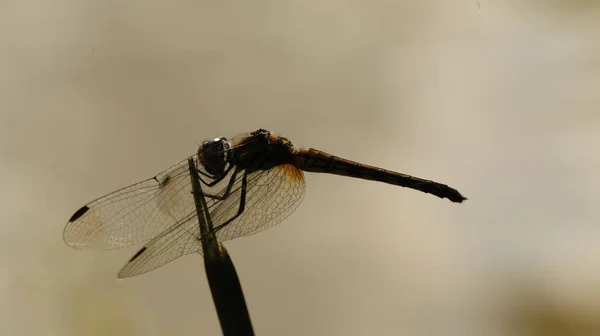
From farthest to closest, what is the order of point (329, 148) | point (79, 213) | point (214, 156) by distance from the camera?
point (329, 148) < point (214, 156) < point (79, 213)

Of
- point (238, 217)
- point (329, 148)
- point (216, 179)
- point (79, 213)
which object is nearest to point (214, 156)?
point (216, 179)

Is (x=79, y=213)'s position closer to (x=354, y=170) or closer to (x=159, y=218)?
(x=159, y=218)

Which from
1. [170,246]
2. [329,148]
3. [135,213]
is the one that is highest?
[329,148]

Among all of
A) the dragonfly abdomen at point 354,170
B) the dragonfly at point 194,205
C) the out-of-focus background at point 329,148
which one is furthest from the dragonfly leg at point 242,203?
the out-of-focus background at point 329,148

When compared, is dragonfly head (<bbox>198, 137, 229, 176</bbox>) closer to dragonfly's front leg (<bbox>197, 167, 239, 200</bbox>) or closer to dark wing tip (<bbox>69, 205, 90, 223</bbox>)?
dragonfly's front leg (<bbox>197, 167, 239, 200</bbox>)

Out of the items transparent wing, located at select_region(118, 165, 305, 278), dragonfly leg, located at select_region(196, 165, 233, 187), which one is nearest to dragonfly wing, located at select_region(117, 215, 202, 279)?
transparent wing, located at select_region(118, 165, 305, 278)

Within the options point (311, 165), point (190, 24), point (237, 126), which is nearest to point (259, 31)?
point (190, 24)

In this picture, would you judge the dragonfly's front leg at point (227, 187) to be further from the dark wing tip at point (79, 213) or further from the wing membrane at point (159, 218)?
the dark wing tip at point (79, 213)
